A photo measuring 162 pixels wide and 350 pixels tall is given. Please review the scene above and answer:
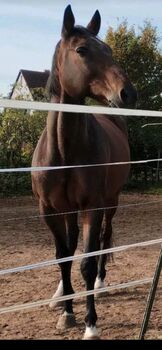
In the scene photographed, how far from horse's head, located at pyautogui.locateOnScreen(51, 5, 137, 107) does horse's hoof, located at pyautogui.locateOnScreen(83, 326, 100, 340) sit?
1.56 m

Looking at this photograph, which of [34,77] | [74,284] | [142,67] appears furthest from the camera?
[34,77]

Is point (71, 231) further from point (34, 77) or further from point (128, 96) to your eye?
point (34, 77)

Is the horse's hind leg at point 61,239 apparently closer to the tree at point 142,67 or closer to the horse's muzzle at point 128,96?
the horse's muzzle at point 128,96

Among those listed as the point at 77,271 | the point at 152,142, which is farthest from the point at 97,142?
the point at 152,142

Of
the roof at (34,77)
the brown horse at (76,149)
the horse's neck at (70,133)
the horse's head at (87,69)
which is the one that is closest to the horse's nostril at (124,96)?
the horse's head at (87,69)

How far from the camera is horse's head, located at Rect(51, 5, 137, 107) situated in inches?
99.3

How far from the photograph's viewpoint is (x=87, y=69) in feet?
9.10

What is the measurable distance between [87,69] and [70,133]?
52cm

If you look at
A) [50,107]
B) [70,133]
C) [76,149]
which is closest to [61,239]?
[76,149]

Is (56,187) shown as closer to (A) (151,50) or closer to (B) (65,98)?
(B) (65,98)

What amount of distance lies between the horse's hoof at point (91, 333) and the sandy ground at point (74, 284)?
0.08m

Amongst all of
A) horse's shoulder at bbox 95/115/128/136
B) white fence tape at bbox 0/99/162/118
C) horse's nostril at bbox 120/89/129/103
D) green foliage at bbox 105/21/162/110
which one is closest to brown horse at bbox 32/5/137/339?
horse's nostril at bbox 120/89/129/103

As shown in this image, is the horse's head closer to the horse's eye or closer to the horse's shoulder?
the horse's eye

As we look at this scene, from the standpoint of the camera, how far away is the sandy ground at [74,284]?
312cm
